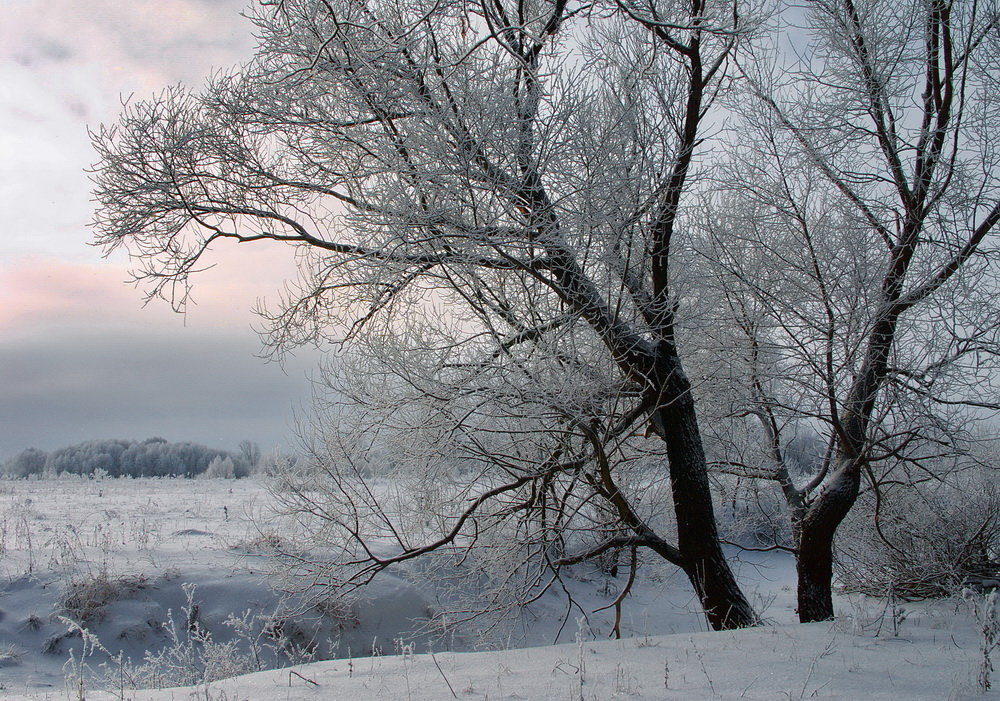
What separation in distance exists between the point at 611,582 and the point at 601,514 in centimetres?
535

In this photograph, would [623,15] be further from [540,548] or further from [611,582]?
[611,582]

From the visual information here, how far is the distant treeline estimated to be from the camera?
38312 mm

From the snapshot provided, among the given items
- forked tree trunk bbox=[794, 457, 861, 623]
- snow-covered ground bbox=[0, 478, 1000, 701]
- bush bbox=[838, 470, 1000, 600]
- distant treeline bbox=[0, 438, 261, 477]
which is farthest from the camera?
distant treeline bbox=[0, 438, 261, 477]

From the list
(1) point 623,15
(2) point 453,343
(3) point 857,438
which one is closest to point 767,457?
(3) point 857,438

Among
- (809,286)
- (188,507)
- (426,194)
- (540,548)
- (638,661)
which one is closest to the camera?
(638,661)

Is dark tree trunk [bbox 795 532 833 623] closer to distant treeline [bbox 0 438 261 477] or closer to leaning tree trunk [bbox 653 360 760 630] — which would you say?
leaning tree trunk [bbox 653 360 760 630]

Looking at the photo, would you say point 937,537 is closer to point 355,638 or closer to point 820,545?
point 820,545

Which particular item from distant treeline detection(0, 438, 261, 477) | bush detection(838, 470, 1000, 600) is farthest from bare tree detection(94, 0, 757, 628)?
distant treeline detection(0, 438, 261, 477)

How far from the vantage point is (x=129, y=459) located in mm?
40500

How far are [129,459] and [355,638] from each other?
125 ft

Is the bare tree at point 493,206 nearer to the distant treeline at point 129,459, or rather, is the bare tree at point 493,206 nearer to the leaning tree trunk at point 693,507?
the leaning tree trunk at point 693,507

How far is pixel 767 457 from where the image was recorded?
7508 millimetres

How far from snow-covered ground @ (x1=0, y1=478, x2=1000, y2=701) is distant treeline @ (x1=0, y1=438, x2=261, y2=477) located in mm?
24870

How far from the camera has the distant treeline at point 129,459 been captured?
126ft
